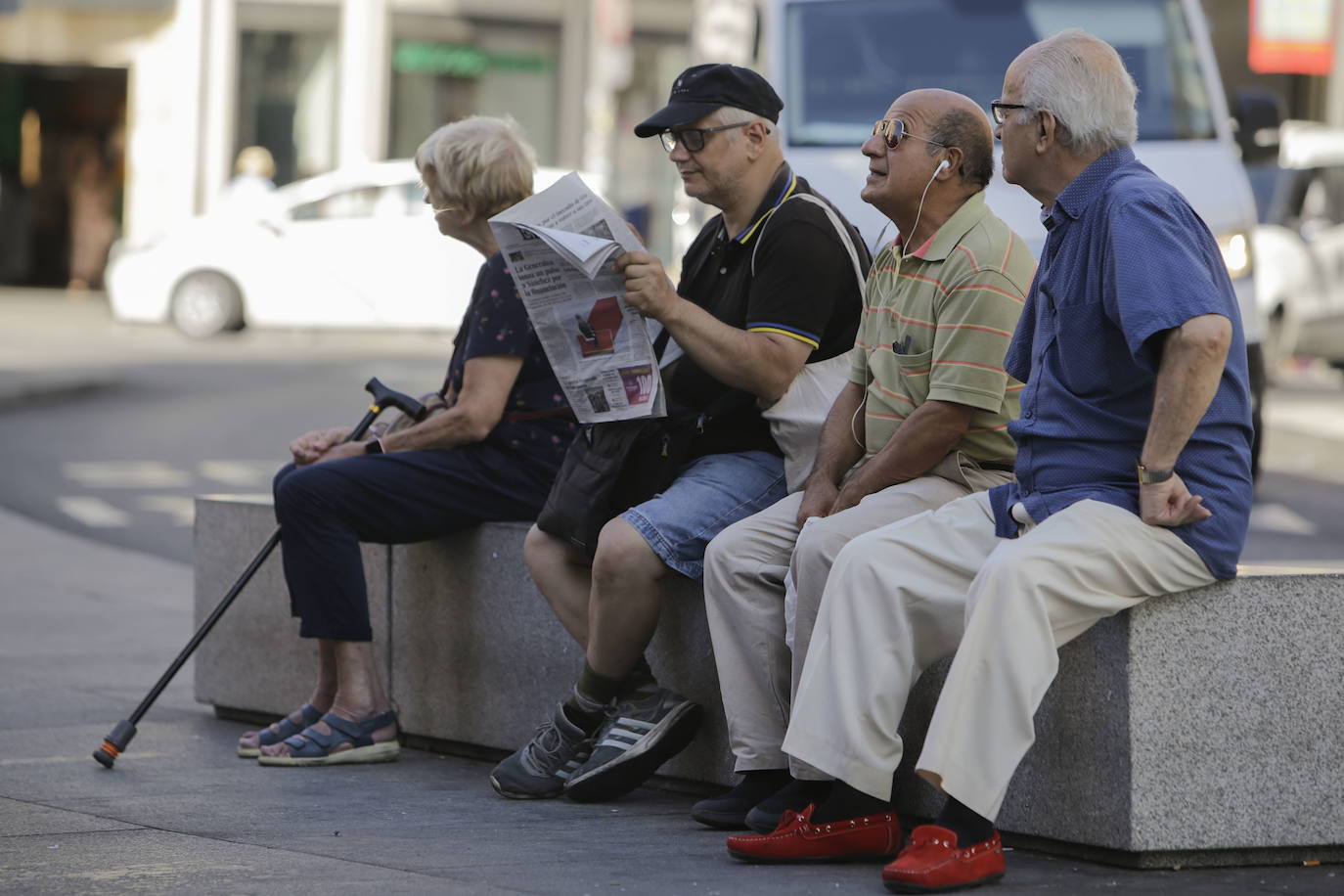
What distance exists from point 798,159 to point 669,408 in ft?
16.1

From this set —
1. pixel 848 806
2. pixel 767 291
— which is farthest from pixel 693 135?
pixel 848 806

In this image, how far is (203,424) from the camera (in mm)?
14969

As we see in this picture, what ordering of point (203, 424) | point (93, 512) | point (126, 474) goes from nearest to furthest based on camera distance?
point (93, 512) → point (126, 474) → point (203, 424)

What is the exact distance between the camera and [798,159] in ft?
32.3

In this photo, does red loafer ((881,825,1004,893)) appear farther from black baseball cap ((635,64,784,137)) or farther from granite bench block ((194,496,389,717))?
granite bench block ((194,496,389,717))

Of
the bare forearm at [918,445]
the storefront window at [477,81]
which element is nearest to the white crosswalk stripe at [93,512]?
the bare forearm at [918,445]

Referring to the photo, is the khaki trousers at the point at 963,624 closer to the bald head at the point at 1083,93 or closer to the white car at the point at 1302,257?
the bald head at the point at 1083,93

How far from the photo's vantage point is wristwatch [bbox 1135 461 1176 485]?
159 inches

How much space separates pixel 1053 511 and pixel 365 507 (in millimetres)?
2021

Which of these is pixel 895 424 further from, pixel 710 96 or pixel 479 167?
pixel 479 167

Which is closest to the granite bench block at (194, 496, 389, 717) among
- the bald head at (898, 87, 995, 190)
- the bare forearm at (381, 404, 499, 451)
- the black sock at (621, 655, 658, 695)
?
the bare forearm at (381, 404, 499, 451)

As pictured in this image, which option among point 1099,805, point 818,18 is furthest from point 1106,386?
point 818,18

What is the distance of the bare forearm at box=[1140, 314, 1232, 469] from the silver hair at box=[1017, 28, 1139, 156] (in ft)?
1.57

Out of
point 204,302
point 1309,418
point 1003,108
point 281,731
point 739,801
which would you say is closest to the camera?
point 1003,108
